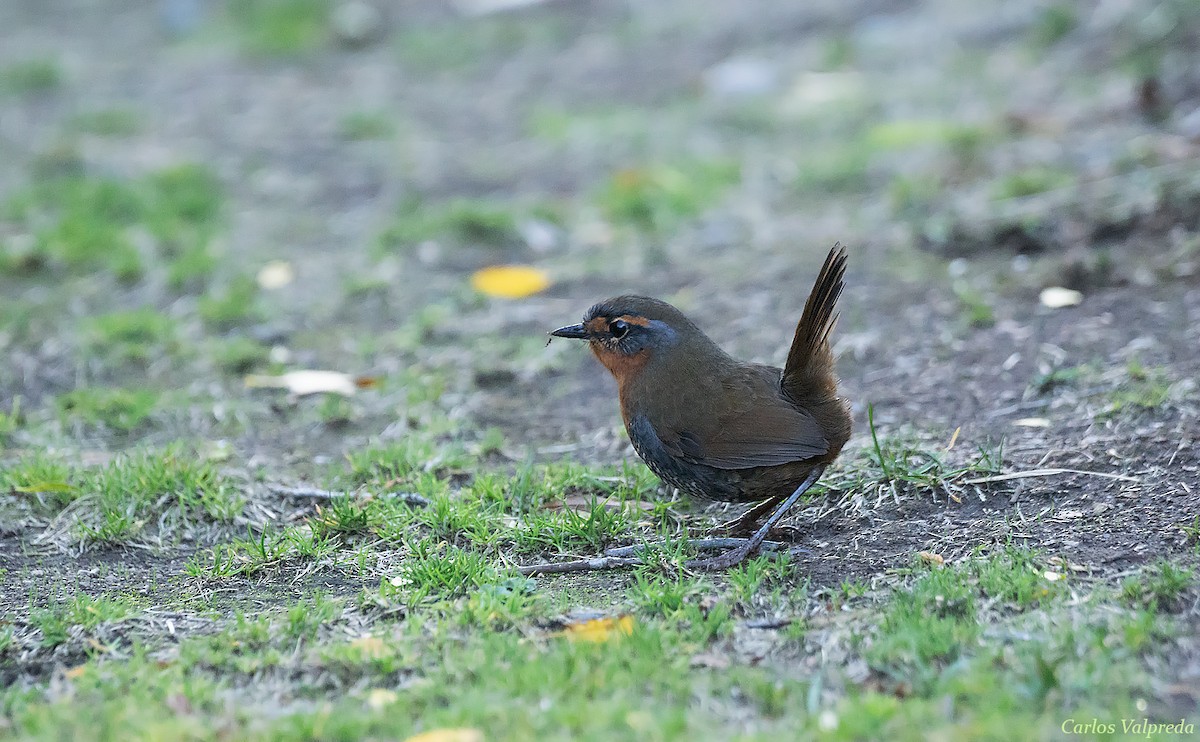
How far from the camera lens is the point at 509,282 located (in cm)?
641

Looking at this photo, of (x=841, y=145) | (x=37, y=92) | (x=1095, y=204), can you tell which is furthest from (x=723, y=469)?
(x=37, y=92)

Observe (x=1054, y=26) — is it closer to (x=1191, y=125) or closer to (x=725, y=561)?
(x=1191, y=125)

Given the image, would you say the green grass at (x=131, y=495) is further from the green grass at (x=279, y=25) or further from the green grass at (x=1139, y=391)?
the green grass at (x=279, y=25)

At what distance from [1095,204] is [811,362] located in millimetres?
3043

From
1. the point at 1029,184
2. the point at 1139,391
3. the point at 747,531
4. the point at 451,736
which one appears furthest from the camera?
the point at 1029,184

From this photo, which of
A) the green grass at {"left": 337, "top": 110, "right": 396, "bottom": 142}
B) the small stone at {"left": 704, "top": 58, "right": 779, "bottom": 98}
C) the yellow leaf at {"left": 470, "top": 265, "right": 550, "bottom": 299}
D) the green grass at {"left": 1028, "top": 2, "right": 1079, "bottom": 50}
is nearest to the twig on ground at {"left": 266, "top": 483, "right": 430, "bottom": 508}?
the yellow leaf at {"left": 470, "top": 265, "right": 550, "bottom": 299}

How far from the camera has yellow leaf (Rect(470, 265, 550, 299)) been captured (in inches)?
251

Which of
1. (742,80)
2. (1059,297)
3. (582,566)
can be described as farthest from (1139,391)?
(742,80)

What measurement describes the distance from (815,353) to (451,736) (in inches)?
71.3


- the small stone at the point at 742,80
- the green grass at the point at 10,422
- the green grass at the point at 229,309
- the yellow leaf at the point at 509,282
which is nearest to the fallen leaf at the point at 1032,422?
the yellow leaf at the point at 509,282

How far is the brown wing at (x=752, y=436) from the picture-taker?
3.84 meters

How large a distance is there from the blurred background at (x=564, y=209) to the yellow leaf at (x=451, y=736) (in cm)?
200

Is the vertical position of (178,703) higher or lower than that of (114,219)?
lower

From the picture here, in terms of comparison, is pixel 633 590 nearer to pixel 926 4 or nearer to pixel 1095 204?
pixel 1095 204
